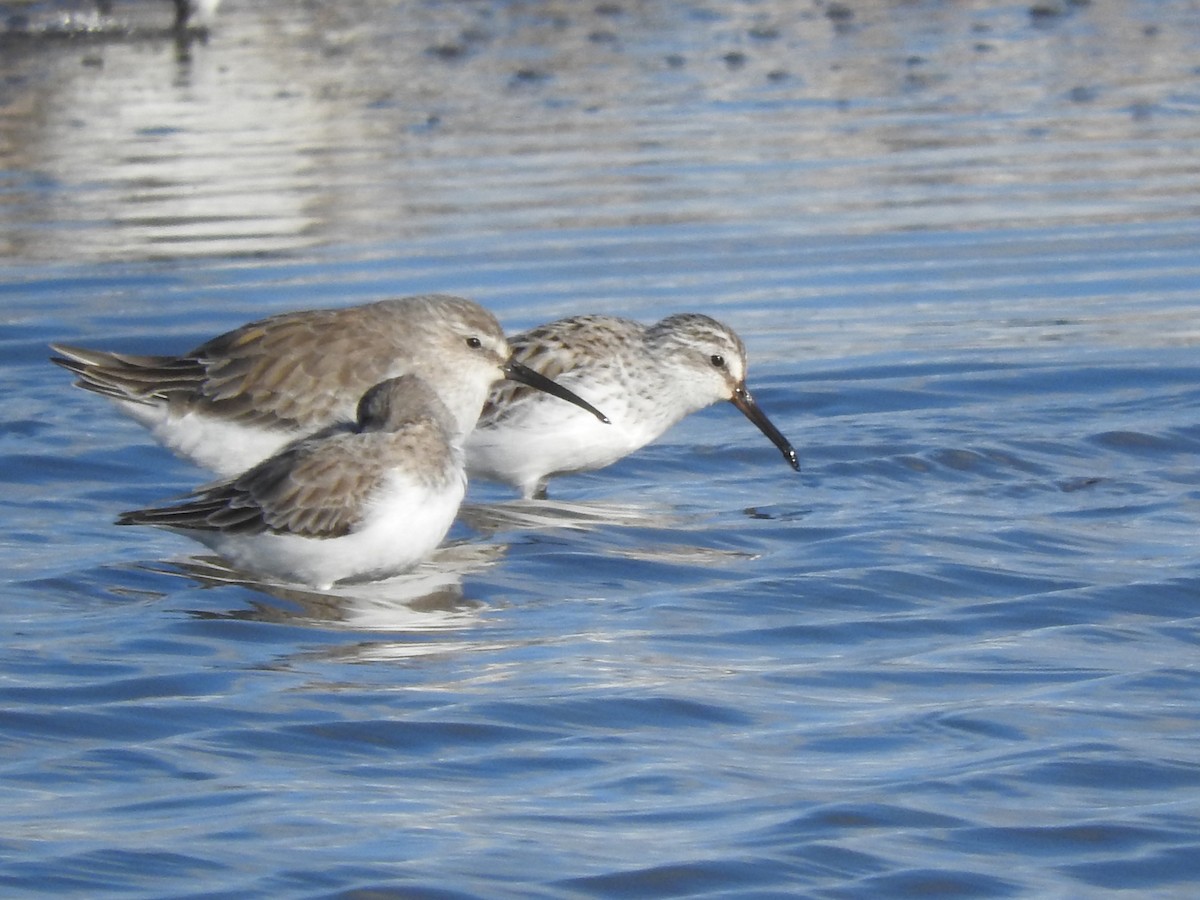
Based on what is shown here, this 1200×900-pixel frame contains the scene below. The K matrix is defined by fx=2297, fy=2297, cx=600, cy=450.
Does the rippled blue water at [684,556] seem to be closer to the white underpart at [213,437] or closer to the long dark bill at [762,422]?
the long dark bill at [762,422]

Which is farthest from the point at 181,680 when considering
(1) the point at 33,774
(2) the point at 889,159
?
(2) the point at 889,159

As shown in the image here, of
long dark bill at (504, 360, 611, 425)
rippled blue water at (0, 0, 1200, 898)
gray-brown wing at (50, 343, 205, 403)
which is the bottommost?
rippled blue water at (0, 0, 1200, 898)

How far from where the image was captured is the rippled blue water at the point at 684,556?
6062mm

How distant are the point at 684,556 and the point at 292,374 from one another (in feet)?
6.42

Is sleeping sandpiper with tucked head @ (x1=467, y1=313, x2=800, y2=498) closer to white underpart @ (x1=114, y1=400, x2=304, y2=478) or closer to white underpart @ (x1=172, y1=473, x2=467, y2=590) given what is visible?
white underpart @ (x1=114, y1=400, x2=304, y2=478)

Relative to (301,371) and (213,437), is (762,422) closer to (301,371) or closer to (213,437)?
(301,371)

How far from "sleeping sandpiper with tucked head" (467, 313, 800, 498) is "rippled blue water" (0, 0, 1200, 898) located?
255mm

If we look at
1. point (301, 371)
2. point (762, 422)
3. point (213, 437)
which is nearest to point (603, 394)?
point (762, 422)

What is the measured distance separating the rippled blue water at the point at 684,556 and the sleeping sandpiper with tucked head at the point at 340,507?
0.70 ft

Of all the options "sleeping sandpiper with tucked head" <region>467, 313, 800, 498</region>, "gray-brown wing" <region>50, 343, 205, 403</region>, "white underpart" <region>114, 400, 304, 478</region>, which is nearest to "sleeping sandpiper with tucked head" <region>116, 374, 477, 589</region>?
"white underpart" <region>114, 400, 304, 478</region>

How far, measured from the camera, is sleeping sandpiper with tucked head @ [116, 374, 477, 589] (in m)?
8.46

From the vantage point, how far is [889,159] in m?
17.8

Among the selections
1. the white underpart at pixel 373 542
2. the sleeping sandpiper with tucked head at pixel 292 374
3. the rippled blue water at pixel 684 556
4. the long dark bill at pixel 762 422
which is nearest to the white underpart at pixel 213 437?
the sleeping sandpiper with tucked head at pixel 292 374

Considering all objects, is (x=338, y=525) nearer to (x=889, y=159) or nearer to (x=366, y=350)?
(x=366, y=350)
